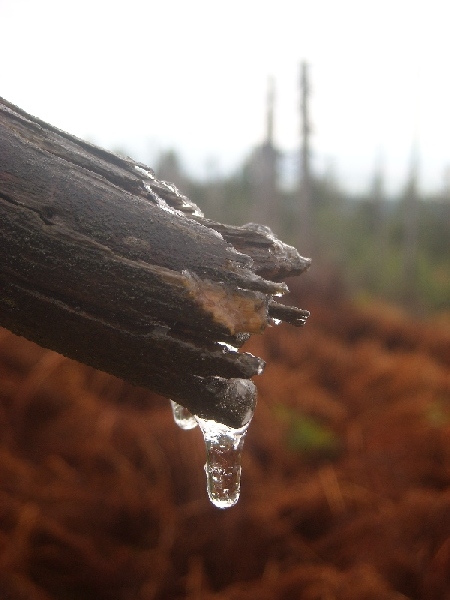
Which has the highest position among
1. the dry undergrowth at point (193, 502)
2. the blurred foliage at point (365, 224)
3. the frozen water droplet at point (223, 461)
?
the blurred foliage at point (365, 224)

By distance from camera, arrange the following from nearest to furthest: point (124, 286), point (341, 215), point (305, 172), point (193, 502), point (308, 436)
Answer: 1. point (124, 286)
2. point (193, 502)
3. point (308, 436)
4. point (305, 172)
5. point (341, 215)

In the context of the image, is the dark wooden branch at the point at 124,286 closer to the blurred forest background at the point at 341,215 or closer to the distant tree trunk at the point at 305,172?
the blurred forest background at the point at 341,215

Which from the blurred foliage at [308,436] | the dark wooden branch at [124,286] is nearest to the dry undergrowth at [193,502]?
the blurred foliage at [308,436]

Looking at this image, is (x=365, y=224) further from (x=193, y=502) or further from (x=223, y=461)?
(x=223, y=461)

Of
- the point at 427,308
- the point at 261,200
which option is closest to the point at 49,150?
the point at 261,200

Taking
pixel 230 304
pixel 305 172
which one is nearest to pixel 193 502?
pixel 230 304

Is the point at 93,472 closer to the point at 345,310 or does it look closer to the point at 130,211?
the point at 130,211

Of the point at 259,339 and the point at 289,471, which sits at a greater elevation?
the point at 259,339
